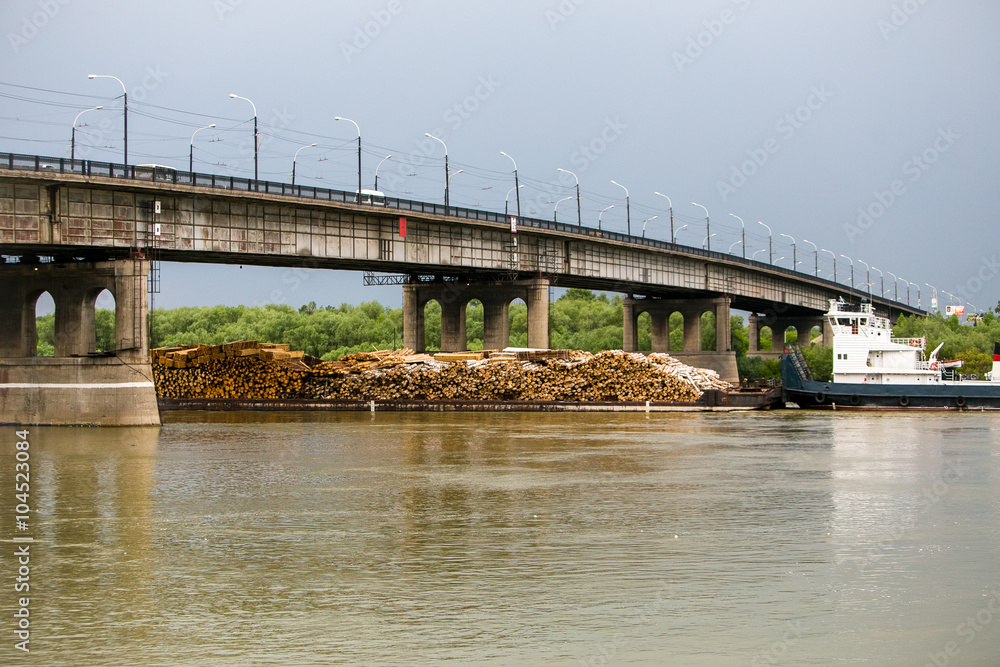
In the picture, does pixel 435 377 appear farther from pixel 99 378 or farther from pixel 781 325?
pixel 781 325

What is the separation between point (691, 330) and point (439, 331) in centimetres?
4628

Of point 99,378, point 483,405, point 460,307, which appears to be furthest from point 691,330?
→ point 99,378

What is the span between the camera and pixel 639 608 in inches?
532

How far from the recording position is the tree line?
9869 centimetres

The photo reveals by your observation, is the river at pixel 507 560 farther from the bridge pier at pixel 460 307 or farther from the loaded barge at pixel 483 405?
the bridge pier at pixel 460 307

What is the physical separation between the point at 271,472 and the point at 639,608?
1728 centimetres

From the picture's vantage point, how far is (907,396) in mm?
61656

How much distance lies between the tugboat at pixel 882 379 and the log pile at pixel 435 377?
760 cm

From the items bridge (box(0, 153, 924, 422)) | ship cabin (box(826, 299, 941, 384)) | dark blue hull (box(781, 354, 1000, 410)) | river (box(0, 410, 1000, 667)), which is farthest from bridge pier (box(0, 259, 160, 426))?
ship cabin (box(826, 299, 941, 384))

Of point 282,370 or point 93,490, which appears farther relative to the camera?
point 282,370

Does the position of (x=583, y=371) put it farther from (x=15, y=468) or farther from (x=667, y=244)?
(x=15, y=468)

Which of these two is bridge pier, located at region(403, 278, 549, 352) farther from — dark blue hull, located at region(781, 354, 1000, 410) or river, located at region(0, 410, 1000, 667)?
river, located at region(0, 410, 1000, 667)

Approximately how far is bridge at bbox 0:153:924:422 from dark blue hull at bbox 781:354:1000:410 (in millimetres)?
20177

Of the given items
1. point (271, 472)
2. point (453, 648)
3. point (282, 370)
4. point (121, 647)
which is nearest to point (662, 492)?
point (271, 472)
